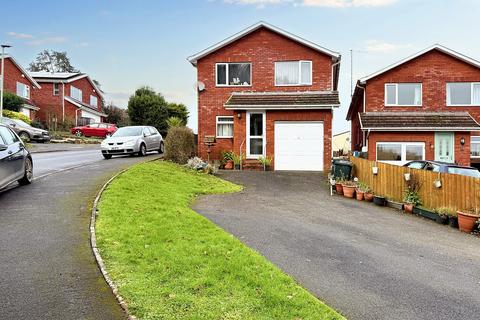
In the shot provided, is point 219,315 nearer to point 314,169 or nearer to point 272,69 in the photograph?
point 314,169

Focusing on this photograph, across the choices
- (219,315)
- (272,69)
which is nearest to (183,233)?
(219,315)

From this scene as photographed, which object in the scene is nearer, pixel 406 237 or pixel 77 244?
pixel 77 244

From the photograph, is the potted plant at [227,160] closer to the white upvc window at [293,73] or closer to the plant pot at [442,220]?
the white upvc window at [293,73]

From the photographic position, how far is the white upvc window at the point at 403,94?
82.9ft

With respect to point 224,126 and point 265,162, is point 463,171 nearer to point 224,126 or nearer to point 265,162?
point 265,162

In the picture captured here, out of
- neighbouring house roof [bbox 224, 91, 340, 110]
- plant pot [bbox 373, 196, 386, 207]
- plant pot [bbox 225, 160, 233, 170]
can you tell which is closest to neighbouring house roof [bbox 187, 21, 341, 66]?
neighbouring house roof [bbox 224, 91, 340, 110]

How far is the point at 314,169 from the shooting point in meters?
22.3

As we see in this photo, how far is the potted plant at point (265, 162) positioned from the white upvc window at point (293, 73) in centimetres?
450

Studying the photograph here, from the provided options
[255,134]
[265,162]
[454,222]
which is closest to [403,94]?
[255,134]

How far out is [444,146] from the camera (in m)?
24.0

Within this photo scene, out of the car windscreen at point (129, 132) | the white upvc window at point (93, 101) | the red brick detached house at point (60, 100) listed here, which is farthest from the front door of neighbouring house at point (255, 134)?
the white upvc window at point (93, 101)

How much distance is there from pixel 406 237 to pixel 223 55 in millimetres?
16794

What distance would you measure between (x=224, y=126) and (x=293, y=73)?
4.66m

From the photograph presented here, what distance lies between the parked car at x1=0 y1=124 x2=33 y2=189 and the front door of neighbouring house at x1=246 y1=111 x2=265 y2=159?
11982 millimetres
